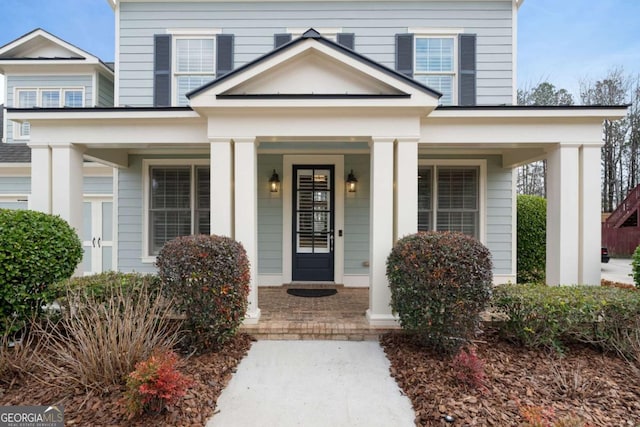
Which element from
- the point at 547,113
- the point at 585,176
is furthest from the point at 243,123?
the point at 585,176

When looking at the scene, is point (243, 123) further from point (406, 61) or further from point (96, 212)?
point (96, 212)

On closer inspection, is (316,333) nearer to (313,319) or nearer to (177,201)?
(313,319)

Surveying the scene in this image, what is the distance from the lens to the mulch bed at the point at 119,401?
267 centimetres

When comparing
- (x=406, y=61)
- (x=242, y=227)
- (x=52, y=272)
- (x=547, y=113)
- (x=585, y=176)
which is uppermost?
(x=406, y=61)

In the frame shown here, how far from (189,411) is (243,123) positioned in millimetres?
3645

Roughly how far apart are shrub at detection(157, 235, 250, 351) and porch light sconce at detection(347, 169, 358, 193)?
3.65 m

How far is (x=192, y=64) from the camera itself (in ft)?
22.5

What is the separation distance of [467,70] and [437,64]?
63 centimetres

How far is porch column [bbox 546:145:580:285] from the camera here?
191 inches

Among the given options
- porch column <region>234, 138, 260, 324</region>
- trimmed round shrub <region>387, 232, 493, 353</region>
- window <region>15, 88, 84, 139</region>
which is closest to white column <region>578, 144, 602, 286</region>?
trimmed round shrub <region>387, 232, 493, 353</region>

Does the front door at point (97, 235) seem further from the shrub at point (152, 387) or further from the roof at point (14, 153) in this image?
the shrub at point (152, 387)

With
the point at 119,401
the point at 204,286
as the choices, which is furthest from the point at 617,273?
the point at 119,401

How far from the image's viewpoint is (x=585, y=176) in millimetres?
4863

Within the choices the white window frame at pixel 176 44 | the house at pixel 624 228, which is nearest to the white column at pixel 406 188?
the white window frame at pixel 176 44
